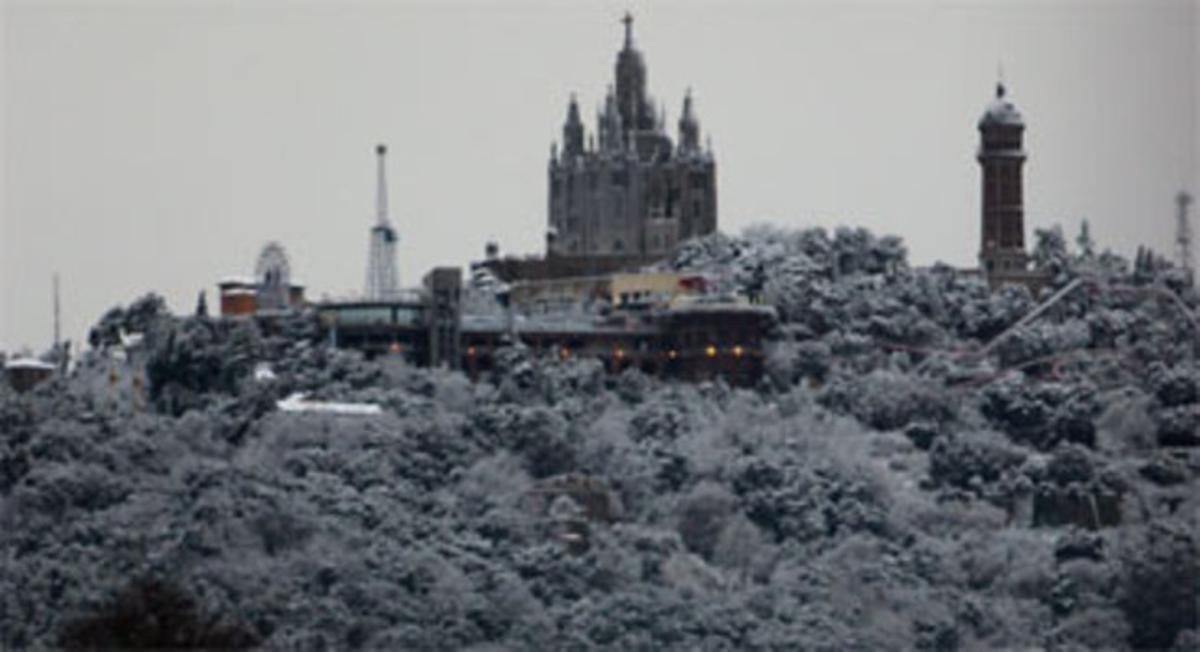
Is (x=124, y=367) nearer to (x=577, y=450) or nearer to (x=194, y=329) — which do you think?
(x=194, y=329)

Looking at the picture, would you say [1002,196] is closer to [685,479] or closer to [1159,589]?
[685,479]

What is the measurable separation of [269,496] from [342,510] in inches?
58.8

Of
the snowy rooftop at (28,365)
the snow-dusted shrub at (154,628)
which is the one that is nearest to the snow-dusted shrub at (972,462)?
→ the snowy rooftop at (28,365)

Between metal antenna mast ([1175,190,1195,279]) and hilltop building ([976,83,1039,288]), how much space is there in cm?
364

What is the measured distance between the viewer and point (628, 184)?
139 meters

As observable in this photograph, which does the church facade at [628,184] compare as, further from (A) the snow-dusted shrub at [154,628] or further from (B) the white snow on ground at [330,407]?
(A) the snow-dusted shrub at [154,628]

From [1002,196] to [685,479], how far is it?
852 inches

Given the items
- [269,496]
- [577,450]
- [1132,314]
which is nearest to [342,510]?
[269,496]

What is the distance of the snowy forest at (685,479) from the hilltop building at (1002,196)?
2.36 ft

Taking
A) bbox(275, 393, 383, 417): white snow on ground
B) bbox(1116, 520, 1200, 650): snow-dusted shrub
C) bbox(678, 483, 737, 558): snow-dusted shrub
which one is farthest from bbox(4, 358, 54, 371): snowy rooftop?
bbox(1116, 520, 1200, 650): snow-dusted shrub

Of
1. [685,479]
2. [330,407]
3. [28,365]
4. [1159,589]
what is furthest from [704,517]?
[28,365]

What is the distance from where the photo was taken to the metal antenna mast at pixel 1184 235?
13575 cm

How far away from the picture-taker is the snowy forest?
103 m

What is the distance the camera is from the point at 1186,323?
130m
